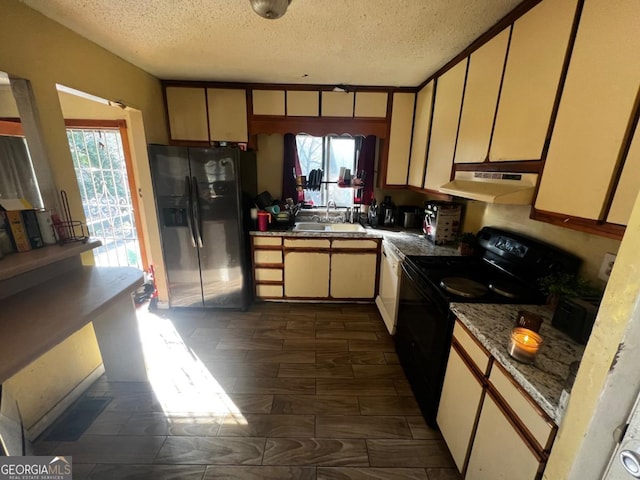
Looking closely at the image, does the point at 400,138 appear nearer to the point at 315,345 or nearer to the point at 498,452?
the point at 315,345

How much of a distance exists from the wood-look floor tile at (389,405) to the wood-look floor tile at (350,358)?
338 millimetres

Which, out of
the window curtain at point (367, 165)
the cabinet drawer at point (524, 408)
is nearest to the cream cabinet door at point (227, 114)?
the window curtain at point (367, 165)

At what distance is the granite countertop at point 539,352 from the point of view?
844 millimetres

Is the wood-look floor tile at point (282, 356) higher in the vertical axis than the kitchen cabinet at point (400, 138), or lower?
lower

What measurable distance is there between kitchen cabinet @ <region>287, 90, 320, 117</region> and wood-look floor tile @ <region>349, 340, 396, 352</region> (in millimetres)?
2444

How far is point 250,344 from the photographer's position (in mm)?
2375

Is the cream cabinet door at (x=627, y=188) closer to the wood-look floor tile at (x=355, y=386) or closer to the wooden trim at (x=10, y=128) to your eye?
the wood-look floor tile at (x=355, y=386)

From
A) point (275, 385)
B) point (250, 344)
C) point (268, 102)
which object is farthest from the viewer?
point (268, 102)

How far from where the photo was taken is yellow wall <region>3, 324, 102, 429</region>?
4.92 ft

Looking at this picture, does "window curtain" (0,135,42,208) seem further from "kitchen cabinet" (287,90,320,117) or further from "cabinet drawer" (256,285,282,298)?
"kitchen cabinet" (287,90,320,117)

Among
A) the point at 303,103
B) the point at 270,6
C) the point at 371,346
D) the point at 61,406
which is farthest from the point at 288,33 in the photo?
the point at 61,406

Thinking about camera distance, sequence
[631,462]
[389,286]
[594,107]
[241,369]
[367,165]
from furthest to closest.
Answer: [367,165] < [389,286] < [241,369] < [594,107] < [631,462]

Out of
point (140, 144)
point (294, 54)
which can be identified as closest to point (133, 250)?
point (140, 144)

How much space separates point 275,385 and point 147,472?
0.83m
